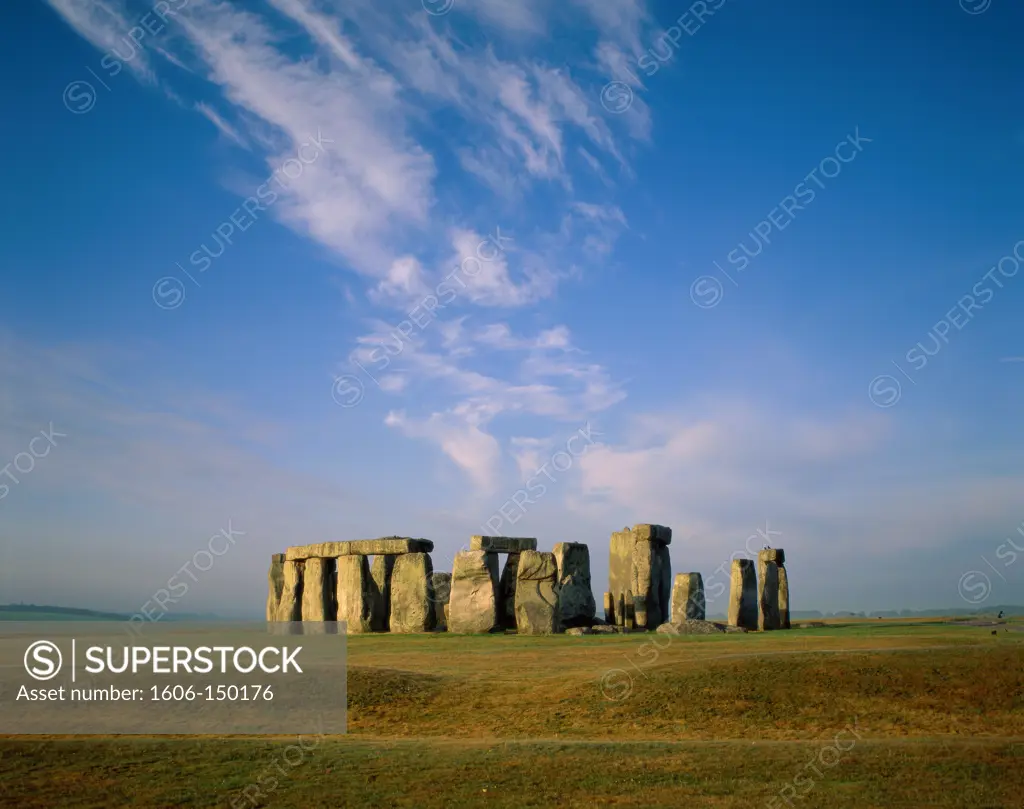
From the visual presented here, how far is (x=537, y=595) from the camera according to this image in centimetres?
2580

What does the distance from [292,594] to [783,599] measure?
16799 mm

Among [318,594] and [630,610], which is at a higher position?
[318,594]

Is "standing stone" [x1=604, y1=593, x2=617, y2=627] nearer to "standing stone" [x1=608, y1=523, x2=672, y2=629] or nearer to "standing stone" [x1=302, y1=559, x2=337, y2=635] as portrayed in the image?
"standing stone" [x1=608, y1=523, x2=672, y2=629]

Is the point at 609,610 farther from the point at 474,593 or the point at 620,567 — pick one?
the point at 474,593

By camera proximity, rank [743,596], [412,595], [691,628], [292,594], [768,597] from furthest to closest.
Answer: [292,594], [412,595], [768,597], [743,596], [691,628]

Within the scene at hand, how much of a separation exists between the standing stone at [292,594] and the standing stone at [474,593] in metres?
8.28

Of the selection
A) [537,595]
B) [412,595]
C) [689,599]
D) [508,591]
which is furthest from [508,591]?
[689,599]

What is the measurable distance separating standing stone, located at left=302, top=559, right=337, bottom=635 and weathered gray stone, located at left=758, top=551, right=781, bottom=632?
1371 centimetres

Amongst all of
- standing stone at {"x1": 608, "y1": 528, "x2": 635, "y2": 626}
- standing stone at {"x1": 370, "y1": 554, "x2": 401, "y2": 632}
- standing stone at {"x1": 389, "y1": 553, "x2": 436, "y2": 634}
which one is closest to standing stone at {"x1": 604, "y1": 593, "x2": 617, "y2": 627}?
standing stone at {"x1": 608, "y1": 528, "x2": 635, "y2": 626}

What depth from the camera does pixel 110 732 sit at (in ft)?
45.1

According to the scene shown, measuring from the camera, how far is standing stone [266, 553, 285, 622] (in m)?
34.6

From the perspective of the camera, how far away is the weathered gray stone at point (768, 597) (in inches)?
1114

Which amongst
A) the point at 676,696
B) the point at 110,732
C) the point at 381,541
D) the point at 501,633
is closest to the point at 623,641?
the point at 501,633

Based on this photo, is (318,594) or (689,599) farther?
(318,594)
